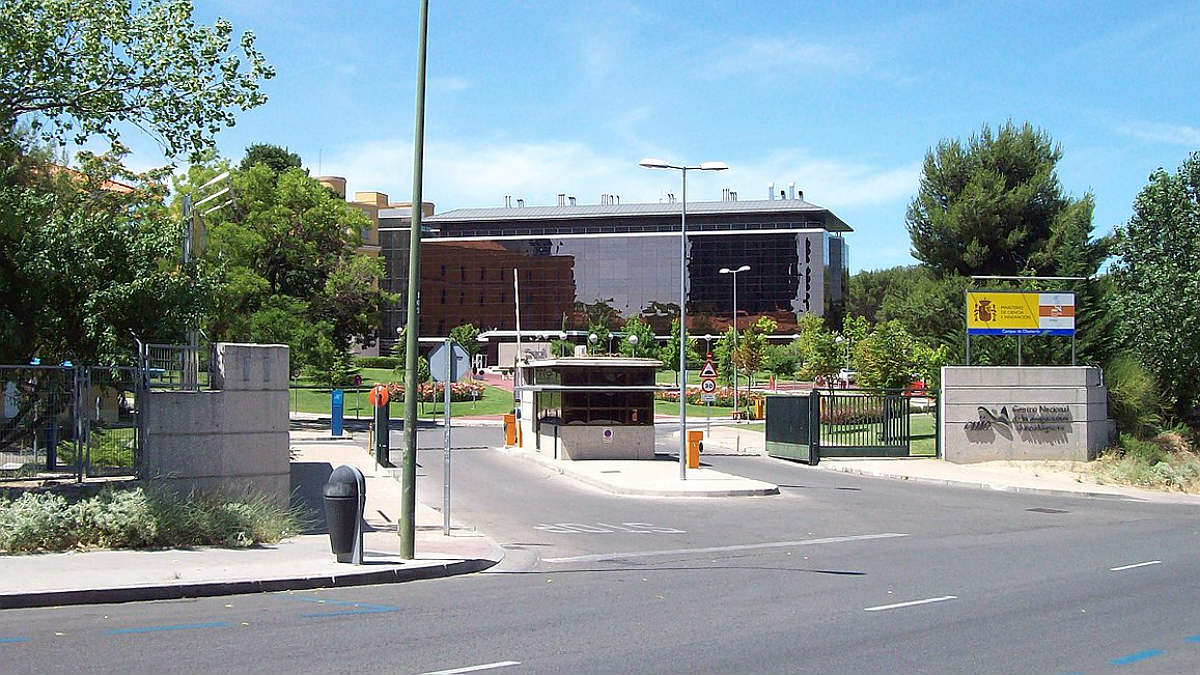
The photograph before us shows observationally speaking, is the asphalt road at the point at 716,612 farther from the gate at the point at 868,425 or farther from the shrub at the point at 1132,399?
the shrub at the point at 1132,399

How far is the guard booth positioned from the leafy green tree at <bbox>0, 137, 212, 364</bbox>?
13.6 m

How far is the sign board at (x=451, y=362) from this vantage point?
16062 millimetres

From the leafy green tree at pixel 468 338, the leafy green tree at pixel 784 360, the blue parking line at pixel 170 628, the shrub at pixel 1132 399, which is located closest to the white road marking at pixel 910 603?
the blue parking line at pixel 170 628

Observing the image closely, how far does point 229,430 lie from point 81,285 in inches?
142

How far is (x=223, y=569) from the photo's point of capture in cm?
1230

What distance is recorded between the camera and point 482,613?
10.6 metres

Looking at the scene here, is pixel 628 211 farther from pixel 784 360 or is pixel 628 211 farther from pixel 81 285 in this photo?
pixel 81 285

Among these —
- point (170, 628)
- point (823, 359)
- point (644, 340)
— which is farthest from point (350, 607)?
point (644, 340)

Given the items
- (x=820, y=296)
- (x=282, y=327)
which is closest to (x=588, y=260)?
(x=820, y=296)

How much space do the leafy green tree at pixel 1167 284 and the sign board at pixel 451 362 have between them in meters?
28.5

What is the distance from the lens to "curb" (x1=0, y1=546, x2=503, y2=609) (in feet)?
34.7

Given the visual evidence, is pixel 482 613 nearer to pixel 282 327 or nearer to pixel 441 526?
pixel 441 526

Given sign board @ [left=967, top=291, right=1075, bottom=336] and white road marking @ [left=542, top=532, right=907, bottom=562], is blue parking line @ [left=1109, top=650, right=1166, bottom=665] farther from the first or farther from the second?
sign board @ [left=967, top=291, right=1075, bottom=336]

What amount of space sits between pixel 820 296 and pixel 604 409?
3519 inches
